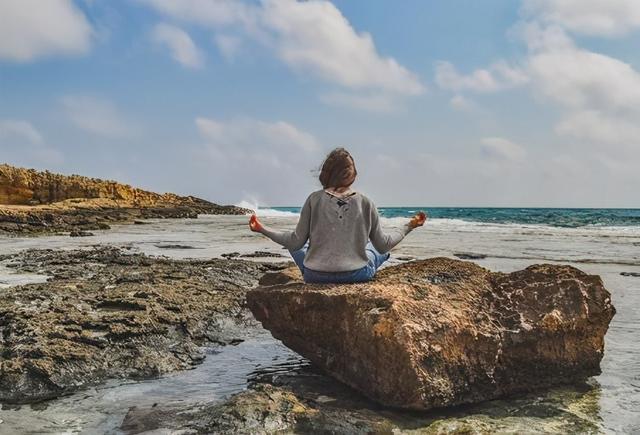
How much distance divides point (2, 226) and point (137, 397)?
2091 cm

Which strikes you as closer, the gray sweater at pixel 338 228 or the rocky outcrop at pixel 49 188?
the gray sweater at pixel 338 228

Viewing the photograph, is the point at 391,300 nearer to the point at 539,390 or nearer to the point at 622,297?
the point at 539,390

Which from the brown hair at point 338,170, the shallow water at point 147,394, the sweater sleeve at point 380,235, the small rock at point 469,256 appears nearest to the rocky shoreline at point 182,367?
the shallow water at point 147,394

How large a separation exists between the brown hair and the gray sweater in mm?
115

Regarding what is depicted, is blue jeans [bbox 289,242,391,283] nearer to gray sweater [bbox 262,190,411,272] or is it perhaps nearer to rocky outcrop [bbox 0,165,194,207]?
gray sweater [bbox 262,190,411,272]

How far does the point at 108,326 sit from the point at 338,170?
108 inches

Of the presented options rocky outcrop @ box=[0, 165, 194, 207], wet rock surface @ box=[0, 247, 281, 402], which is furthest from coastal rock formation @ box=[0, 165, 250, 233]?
wet rock surface @ box=[0, 247, 281, 402]

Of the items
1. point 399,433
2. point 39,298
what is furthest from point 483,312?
point 39,298

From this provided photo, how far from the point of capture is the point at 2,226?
22.1 metres

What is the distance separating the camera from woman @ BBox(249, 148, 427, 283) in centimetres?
482

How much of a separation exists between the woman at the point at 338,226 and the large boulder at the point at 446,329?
0.19 metres

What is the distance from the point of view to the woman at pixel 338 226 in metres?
4.82

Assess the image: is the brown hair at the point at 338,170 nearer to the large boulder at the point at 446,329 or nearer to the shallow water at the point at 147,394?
the large boulder at the point at 446,329

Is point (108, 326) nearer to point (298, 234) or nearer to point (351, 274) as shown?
point (298, 234)
